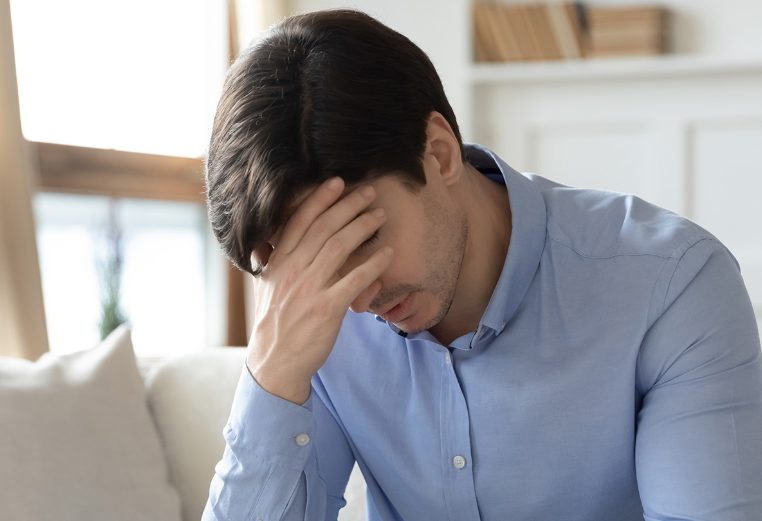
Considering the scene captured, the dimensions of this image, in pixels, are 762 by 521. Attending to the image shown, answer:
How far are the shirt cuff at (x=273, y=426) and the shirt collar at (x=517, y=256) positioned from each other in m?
0.18

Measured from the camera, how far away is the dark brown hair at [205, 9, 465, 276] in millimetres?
1195

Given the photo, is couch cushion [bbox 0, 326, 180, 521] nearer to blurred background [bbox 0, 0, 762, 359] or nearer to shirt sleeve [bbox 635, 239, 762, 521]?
shirt sleeve [bbox 635, 239, 762, 521]

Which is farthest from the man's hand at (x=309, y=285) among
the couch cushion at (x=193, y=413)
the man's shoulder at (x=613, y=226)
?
the couch cushion at (x=193, y=413)

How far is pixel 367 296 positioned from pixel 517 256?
0.20 m

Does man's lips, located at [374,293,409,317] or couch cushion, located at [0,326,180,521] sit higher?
man's lips, located at [374,293,409,317]

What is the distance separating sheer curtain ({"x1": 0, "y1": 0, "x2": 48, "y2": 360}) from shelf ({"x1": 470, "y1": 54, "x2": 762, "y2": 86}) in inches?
75.2

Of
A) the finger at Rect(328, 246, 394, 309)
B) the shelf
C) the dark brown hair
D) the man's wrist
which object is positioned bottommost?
the man's wrist

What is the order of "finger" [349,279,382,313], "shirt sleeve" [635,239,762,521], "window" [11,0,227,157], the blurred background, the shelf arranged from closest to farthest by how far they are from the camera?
A: "shirt sleeve" [635,239,762,521] < "finger" [349,279,382,313] < "window" [11,0,227,157] < the blurred background < the shelf

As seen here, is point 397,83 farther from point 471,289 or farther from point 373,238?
point 471,289

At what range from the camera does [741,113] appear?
12.3ft

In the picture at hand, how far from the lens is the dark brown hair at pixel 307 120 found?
120cm

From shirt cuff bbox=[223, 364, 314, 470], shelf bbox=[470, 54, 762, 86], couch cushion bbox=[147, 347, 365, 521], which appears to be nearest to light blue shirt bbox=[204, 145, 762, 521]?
shirt cuff bbox=[223, 364, 314, 470]

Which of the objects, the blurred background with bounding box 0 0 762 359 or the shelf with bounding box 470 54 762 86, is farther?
the shelf with bounding box 470 54 762 86

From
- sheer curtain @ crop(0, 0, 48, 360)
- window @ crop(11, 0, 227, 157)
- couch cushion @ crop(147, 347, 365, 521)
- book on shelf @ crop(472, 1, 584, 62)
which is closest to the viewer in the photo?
couch cushion @ crop(147, 347, 365, 521)
